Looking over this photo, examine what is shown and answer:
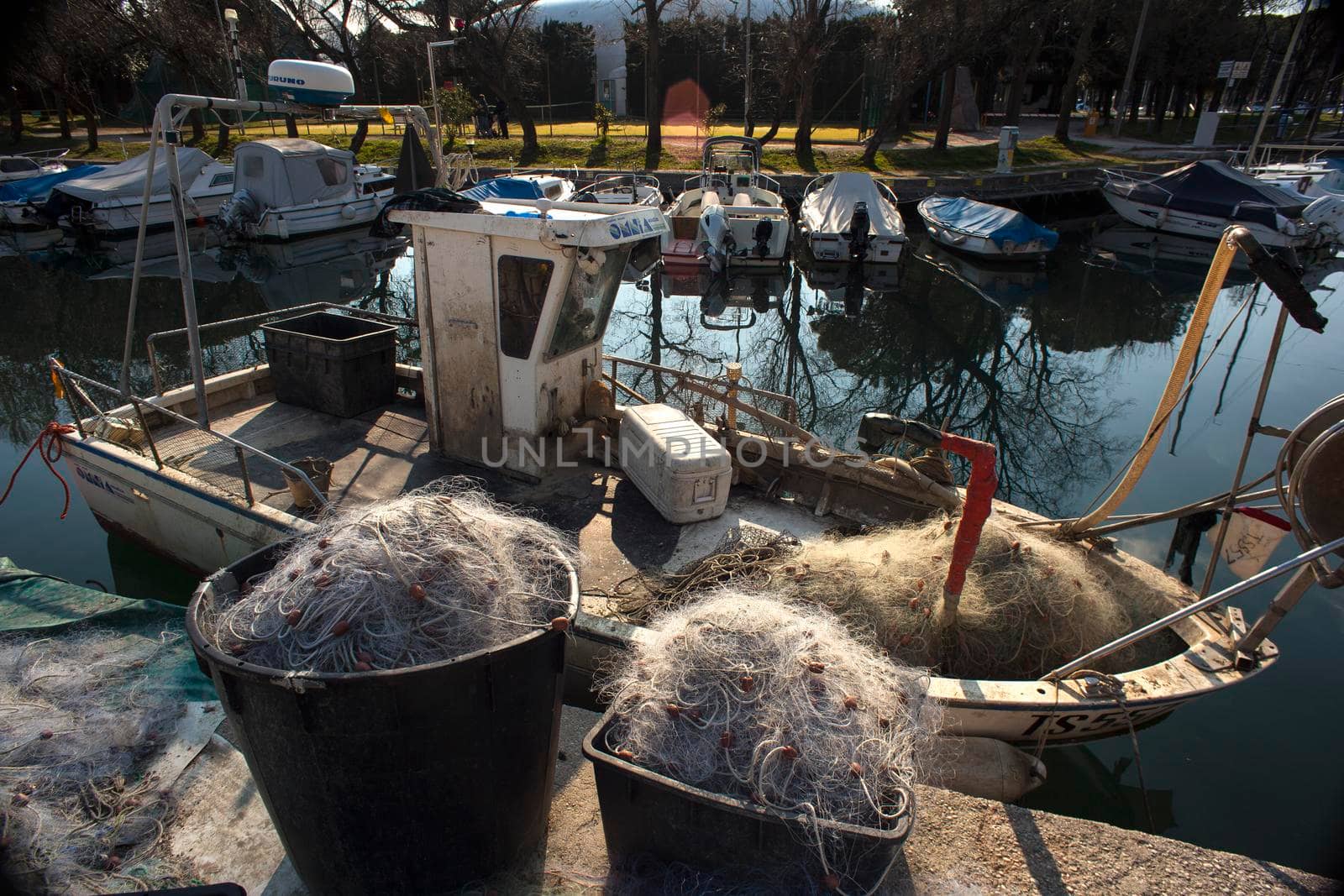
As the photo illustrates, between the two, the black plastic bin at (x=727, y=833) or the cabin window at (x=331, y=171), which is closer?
the black plastic bin at (x=727, y=833)

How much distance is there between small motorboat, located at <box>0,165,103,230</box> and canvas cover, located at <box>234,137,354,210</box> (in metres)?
4.50

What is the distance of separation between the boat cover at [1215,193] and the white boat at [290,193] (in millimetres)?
24647

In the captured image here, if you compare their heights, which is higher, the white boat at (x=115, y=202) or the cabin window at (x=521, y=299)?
the cabin window at (x=521, y=299)

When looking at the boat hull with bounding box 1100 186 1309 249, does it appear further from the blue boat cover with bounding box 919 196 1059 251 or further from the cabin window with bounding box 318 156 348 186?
the cabin window with bounding box 318 156 348 186

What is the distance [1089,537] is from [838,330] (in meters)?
12.0

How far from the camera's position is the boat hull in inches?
834

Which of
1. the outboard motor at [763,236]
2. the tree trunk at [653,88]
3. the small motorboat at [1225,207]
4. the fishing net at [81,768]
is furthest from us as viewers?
the tree trunk at [653,88]

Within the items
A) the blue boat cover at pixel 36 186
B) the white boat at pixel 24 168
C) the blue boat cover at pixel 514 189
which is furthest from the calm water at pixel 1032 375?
the white boat at pixel 24 168

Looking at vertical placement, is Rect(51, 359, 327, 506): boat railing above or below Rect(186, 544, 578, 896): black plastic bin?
below

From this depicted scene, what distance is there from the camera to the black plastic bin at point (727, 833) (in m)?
2.46

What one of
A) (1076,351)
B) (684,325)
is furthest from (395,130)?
(1076,351)

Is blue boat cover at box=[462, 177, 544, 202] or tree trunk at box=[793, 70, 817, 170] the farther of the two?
tree trunk at box=[793, 70, 817, 170]

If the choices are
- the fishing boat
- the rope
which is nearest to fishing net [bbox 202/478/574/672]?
the fishing boat

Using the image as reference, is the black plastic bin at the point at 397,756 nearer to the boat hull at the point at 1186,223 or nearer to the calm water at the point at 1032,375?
the calm water at the point at 1032,375
